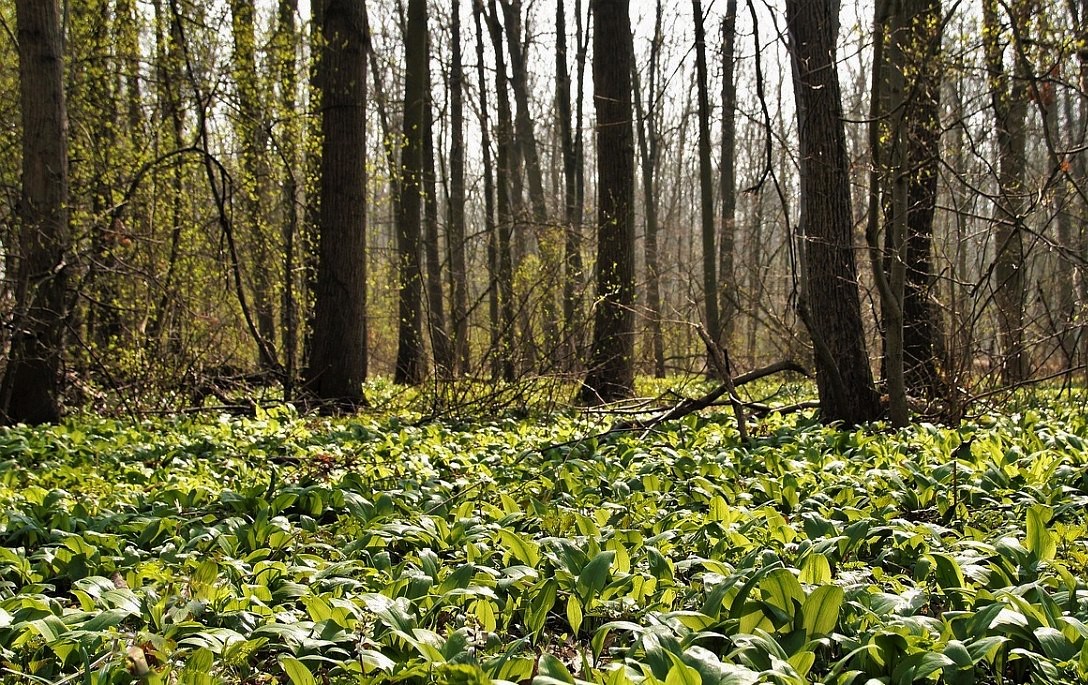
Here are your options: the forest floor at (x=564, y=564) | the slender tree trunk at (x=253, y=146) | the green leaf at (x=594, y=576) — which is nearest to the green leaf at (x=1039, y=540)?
the forest floor at (x=564, y=564)

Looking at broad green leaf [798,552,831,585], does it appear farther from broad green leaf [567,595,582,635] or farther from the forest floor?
broad green leaf [567,595,582,635]

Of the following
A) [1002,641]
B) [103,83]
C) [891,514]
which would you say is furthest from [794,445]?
[103,83]

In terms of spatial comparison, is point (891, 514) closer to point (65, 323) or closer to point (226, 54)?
point (65, 323)

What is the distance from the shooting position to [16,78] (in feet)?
30.5

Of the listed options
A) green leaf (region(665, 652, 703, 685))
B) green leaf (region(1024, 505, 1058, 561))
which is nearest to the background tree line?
green leaf (region(1024, 505, 1058, 561))

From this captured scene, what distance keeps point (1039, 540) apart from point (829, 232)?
396 cm

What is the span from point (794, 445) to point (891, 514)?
69.1 inches

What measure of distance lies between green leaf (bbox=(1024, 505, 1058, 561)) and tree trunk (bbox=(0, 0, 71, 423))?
7.29 metres

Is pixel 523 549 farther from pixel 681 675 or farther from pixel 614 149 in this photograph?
pixel 614 149

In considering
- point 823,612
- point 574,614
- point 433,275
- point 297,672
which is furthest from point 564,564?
point 433,275

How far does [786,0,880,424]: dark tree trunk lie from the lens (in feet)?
21.3

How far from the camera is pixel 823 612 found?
2.37m

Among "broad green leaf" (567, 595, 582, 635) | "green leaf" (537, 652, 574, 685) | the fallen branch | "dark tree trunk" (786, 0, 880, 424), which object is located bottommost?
"broad green leaf" (567, 595, 582, 635)

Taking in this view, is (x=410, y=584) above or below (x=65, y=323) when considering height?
below
